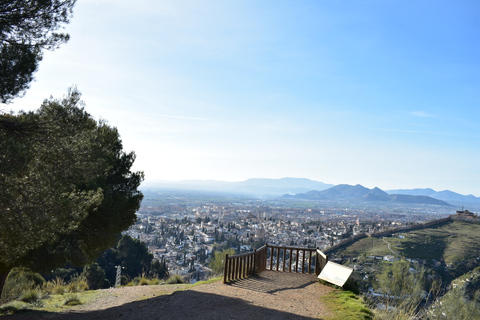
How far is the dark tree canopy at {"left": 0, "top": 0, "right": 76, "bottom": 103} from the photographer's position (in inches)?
217

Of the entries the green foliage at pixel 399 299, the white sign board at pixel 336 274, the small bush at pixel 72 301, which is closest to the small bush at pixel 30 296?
the small bush at pixel 72 301

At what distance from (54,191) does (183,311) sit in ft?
11.7

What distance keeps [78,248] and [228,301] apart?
4.25 metres

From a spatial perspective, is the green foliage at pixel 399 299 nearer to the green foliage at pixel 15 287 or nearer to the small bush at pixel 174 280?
the small bush at pixel 174 280

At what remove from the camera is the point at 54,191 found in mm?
6035

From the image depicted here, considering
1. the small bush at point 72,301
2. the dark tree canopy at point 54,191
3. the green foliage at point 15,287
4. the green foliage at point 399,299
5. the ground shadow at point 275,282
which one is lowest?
the green foliage at point 15,287

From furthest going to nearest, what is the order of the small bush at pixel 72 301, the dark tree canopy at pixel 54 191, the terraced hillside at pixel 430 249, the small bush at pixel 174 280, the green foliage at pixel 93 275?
the terraced hillside at pixel 430 249
the green foliage at pixel 93 275
the small bush at pixel 174 280
the small bush at pixel 72 301
the dark tree canopy at pixel 54 191

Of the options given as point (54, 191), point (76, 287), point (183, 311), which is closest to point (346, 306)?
point (183, 311)

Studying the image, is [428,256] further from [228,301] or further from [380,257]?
[228,301]

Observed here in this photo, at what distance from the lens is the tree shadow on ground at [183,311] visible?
21.4 feet

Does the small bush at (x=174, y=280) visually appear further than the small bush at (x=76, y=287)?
Yes

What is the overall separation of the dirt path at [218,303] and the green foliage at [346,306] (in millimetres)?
239

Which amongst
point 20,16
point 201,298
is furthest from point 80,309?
point 20,16

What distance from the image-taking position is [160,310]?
692 centimetres
